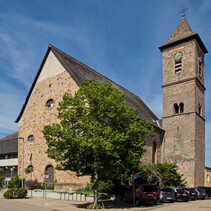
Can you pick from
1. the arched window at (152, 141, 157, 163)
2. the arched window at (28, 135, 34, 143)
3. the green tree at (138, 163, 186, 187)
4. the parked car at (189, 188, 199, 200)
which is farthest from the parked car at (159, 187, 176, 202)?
the arched window at (28, 135, 34, 143)

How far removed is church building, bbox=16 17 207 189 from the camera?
31547 millimetres

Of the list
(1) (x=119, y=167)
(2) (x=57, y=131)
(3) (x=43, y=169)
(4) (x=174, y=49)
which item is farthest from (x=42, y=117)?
(4) (x=174, y=49)

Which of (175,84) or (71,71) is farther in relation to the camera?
(175,84)

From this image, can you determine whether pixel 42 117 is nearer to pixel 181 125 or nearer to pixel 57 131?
pixel 57 131

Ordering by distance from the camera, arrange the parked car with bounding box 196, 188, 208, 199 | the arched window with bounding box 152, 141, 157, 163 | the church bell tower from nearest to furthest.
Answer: the parked car with bounding box 196, 188, 208, 199 < the church bell tower < the arched window with bounding box 152, 141, 157, 163

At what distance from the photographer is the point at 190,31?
139 ft

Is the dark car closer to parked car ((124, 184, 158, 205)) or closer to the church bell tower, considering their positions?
parked car ((124, 184, 158, 205))

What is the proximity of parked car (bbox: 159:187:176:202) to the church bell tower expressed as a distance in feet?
40.7

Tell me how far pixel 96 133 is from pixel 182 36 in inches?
1099

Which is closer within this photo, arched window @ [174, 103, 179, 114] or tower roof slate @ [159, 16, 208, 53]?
arched window @ [174, 103, 179, 114]

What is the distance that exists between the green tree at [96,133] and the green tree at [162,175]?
30.1ft

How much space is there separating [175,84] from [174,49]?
5.19 meters

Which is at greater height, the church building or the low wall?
the church building

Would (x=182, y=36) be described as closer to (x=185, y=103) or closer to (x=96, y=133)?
(x=185, y=103)
